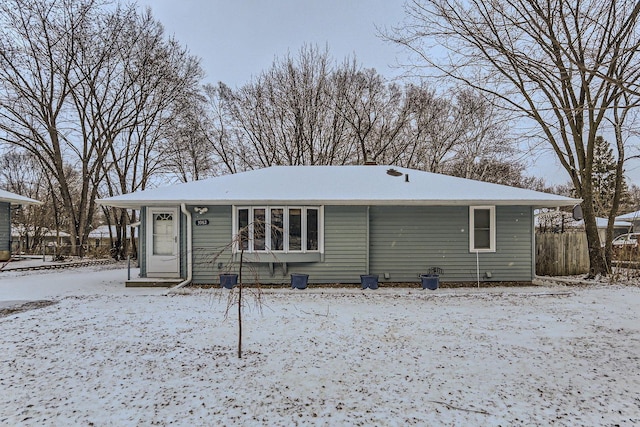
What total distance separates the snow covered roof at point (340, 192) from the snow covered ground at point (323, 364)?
104 inches

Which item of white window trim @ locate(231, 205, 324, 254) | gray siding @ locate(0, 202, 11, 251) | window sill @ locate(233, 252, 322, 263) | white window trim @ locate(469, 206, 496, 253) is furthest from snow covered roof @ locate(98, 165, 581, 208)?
gray siding @ locate(0, 202, 11, 251)

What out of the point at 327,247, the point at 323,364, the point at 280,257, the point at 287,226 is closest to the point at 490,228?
the point at 327,247

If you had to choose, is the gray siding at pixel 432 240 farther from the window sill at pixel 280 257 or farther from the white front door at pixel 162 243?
the white front door at pixel 162 243

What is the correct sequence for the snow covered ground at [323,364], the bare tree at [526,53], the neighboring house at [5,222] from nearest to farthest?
the snow covered ground at [323,364] → the bare tree at [526,53] → the neighboring house at [5,222]

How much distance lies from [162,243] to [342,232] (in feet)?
15.9

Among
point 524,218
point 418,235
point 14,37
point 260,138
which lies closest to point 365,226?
point 418,235

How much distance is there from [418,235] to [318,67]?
12.6 m

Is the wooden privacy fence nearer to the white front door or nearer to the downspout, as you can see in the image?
the downspout

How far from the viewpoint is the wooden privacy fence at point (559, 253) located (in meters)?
11.5

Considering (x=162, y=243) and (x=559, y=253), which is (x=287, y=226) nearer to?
(x=162, y=243)

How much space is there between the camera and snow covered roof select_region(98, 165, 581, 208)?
9.17 metres

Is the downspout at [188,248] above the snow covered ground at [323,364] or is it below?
above

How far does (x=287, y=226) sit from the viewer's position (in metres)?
9.44

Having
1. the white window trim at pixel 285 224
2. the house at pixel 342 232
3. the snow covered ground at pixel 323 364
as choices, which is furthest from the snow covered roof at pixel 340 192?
the snow covered ground at pixel 323 364
